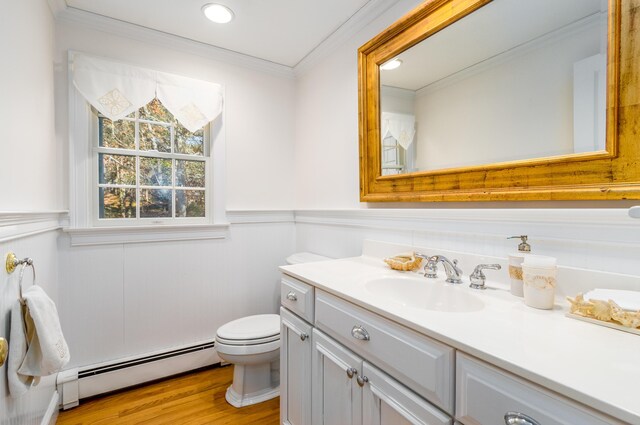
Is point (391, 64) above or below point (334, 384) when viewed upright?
above

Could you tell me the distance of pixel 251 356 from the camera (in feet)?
5.86

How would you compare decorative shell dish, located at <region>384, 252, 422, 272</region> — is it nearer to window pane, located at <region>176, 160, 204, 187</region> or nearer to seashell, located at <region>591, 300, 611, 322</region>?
seashell, located at <region>591, 300, 611, 322</region>

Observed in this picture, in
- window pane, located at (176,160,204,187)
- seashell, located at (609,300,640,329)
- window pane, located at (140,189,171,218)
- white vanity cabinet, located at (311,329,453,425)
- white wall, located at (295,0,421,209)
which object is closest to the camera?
seashell, located at (609,300,640,329)

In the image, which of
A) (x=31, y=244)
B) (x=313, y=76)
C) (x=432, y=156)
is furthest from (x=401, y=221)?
(x=31, y=244)

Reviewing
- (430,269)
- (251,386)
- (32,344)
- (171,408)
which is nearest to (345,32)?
(430,269)

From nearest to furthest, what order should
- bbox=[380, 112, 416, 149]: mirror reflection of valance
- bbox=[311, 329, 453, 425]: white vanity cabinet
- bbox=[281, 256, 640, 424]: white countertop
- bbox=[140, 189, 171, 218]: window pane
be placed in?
bbox=[281, 256, 640, 424]: white countertop < bbox=[311, 329, 453, 425]: white vanity cabinet < bbox=[380, 112, 416, 149]: mirror reflection of valance < bbox=[140, 189, 171, 218]: window pane

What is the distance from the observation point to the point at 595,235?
0.95 metres

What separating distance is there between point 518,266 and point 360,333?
59 cm

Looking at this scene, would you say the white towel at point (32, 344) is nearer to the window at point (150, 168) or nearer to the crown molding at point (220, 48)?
the window at point (150, 168)

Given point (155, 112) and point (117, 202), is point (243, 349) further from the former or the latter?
point (155, 112)

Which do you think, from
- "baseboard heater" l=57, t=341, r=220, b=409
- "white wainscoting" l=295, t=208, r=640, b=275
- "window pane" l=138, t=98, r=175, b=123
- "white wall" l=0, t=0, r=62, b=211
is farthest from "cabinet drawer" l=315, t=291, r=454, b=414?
"window pane" l=138, t=98, r=175, b=123

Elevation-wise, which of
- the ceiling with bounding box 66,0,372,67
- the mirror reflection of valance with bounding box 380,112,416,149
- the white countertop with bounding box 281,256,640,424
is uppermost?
the ceiling with bounding box 66,0,372,67

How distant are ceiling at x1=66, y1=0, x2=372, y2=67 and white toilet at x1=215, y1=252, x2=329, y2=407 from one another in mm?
1910

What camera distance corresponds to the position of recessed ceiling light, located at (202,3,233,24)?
5.73 feet
